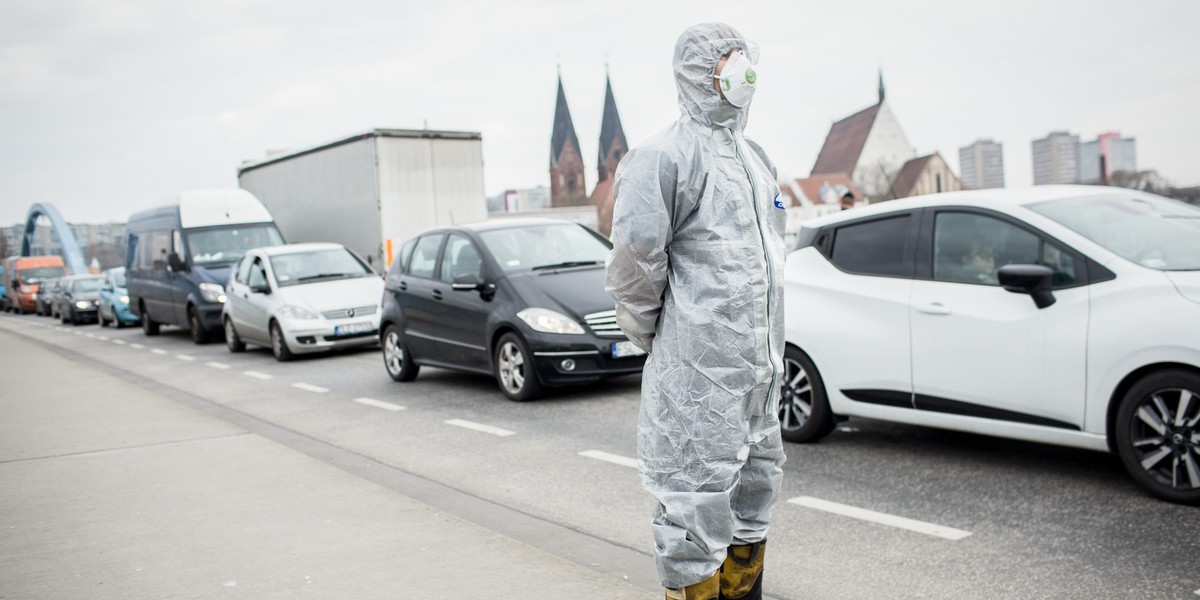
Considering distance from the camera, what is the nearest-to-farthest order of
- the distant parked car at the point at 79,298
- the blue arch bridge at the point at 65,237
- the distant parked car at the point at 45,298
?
the distant parked car at the point at 79,298 < the distant parked car at the point at 45,298 < the blue arch bridge at the point at 65,237

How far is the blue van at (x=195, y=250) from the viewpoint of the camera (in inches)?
754

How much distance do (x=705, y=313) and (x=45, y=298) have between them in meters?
45.2

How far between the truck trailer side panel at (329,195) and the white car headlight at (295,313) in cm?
422

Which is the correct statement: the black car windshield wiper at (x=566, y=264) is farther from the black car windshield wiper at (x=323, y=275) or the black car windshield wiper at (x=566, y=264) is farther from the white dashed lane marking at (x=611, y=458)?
the black car windshield wiper at (x=323, y=275)

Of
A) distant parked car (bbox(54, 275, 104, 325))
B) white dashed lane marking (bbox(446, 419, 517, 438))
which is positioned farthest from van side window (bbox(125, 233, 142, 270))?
white dashed lane marking (bbox(446, 419, 517, 438))

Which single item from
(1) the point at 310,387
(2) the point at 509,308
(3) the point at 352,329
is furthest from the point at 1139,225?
(3) the point at 352,329

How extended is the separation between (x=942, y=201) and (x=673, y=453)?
3.98 m

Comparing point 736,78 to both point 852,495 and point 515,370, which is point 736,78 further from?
point 515,370

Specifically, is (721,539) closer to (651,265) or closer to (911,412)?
(651,265)

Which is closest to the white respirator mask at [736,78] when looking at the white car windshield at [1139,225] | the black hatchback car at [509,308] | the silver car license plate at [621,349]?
A: the white car windshield at [1139,225]

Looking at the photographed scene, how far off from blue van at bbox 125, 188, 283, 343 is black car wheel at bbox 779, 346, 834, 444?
13.6m

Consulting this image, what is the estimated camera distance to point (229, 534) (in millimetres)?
5160

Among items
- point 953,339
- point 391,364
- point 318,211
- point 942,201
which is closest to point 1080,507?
point 953,339

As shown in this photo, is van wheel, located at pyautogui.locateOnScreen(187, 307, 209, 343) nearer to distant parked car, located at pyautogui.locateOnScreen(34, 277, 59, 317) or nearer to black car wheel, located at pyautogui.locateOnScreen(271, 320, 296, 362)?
black car wheel, located at pyautogui.locateOnScreen(271, 320, 296, 362)
